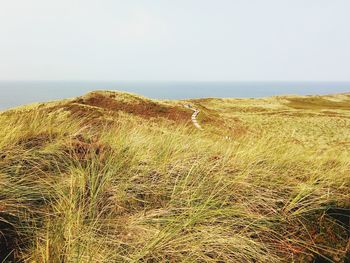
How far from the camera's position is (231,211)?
10.9 ft

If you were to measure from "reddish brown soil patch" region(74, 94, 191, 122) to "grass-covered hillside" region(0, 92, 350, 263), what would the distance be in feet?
72.4

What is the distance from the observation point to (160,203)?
11.6 ft

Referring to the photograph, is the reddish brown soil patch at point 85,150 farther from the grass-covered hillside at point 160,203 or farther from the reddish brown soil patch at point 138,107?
the reddish brown soil patch at point 138,107

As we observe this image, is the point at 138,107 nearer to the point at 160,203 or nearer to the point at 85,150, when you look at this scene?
the point at 85,150

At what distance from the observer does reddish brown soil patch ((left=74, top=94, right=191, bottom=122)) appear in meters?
27.8

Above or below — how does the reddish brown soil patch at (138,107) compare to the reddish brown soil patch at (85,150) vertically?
below

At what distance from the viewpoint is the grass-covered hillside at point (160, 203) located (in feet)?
8.84

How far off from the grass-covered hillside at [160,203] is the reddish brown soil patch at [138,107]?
22.1 meters

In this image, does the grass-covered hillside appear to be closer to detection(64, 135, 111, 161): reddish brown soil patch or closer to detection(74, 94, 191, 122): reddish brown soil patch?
detection(64, 135, 111, 161): reddish brown soil patch

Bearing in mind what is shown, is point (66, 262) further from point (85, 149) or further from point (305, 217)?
point (305, 217)

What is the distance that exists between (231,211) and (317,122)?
38.2m

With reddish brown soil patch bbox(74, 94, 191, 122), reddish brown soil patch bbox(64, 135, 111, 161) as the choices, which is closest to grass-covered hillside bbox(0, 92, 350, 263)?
reddish brown soil patch bbox(64, 135, 111, 161)

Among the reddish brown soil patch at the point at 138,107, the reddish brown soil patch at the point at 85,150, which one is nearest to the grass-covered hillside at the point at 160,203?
the reddish brown soil patch at the point at 85,150

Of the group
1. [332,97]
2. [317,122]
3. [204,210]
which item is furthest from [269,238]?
[332,97]
